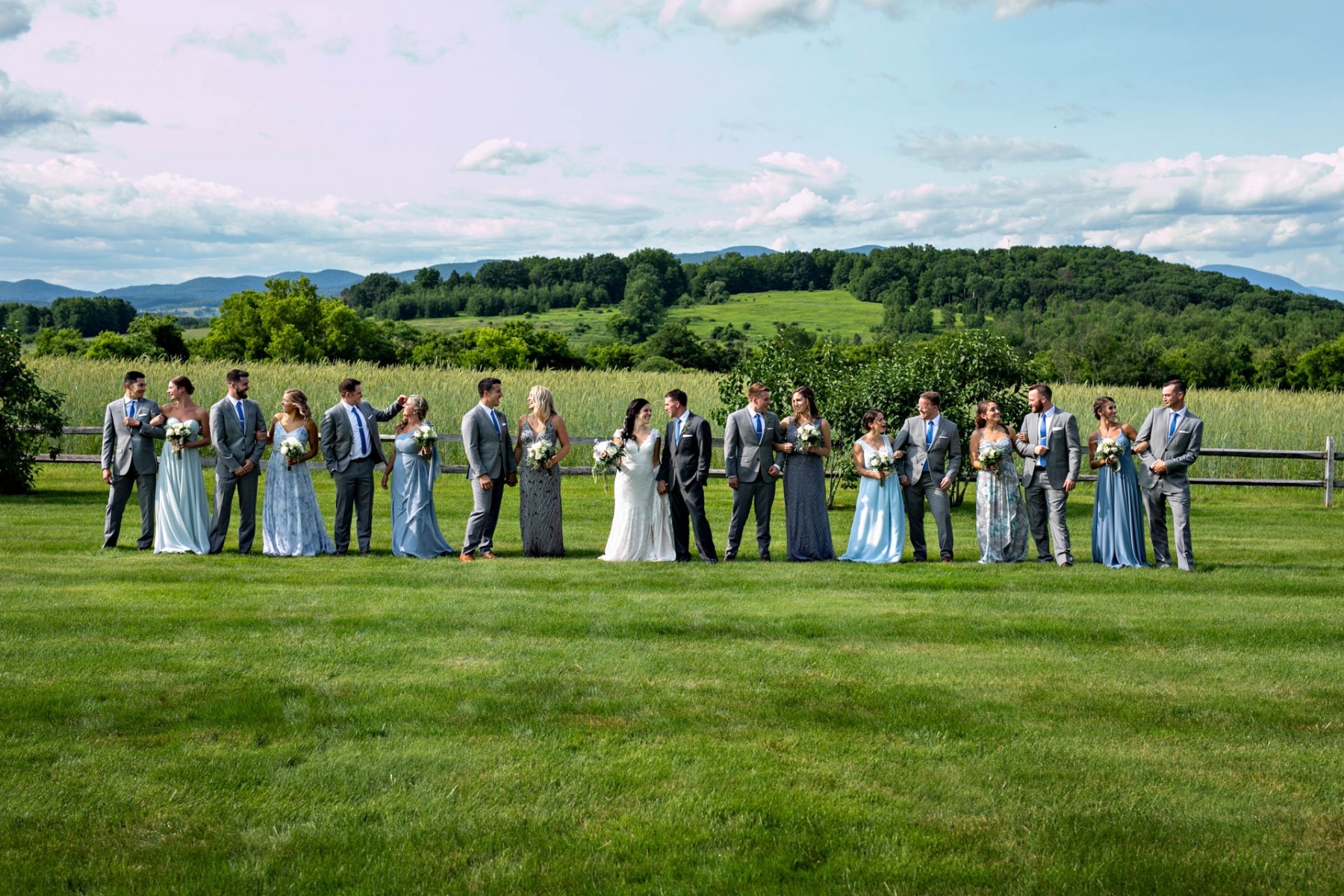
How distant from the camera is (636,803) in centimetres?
519

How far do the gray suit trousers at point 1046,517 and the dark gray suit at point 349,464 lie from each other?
273 inches

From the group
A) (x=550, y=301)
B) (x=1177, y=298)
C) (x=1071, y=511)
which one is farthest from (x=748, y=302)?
(x=1071, y=511)

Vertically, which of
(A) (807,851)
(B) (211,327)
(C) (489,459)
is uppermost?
(B) (211,327)

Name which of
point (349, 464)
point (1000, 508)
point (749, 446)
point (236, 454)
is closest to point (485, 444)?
point (349, 464)

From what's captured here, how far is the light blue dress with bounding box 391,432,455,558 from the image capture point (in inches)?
485

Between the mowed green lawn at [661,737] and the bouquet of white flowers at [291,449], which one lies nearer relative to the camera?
the mowed green lawn at [661,737]

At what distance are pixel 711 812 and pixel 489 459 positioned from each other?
7.45 meters

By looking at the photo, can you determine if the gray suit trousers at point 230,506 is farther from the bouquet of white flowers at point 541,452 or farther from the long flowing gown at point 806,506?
the long flowing gown at point 806,506

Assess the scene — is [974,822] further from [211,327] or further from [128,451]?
[211,327]

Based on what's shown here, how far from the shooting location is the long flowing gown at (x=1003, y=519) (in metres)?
12.3

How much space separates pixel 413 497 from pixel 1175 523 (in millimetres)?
8012

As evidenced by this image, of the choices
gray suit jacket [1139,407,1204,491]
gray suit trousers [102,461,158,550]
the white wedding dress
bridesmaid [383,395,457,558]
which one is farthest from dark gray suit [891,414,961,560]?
gray suit trousers [102,461,158,550]

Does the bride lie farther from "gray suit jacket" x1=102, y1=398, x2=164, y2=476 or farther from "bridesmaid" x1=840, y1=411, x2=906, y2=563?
"gray suit jacket" x1=102, y1=398, x2=164, y2=476

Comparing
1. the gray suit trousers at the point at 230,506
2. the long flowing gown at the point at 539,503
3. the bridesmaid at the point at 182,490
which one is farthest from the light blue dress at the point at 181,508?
the long flowing gown at the point at 539,503
